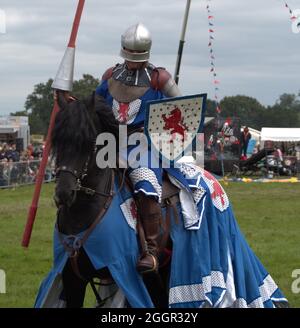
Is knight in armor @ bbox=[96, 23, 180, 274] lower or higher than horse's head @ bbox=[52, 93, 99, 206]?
higher

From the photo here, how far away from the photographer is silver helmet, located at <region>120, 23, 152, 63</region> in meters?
5.36

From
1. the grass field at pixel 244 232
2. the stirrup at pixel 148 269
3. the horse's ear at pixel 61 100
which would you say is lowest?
the grass field at pixel 244 232

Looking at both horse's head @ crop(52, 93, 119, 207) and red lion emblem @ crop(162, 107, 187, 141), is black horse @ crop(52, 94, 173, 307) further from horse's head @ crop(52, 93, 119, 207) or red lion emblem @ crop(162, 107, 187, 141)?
red lion emblem @ crop(162, 107, 187, 141)

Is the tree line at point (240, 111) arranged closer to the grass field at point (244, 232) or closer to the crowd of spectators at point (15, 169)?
the crowd of spectators at point (15, 169)

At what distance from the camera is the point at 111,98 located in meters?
5.50

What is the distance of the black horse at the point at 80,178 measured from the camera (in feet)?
16.2

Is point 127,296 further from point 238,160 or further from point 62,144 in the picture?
point 238,160

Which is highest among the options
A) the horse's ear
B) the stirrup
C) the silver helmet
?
the silver helmet

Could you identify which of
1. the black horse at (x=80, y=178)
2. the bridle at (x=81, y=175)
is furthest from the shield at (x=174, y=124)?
the bridle at (x=81, y=175)

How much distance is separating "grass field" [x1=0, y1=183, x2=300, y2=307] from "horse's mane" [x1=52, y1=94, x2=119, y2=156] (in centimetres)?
247

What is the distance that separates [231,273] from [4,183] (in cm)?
1550
